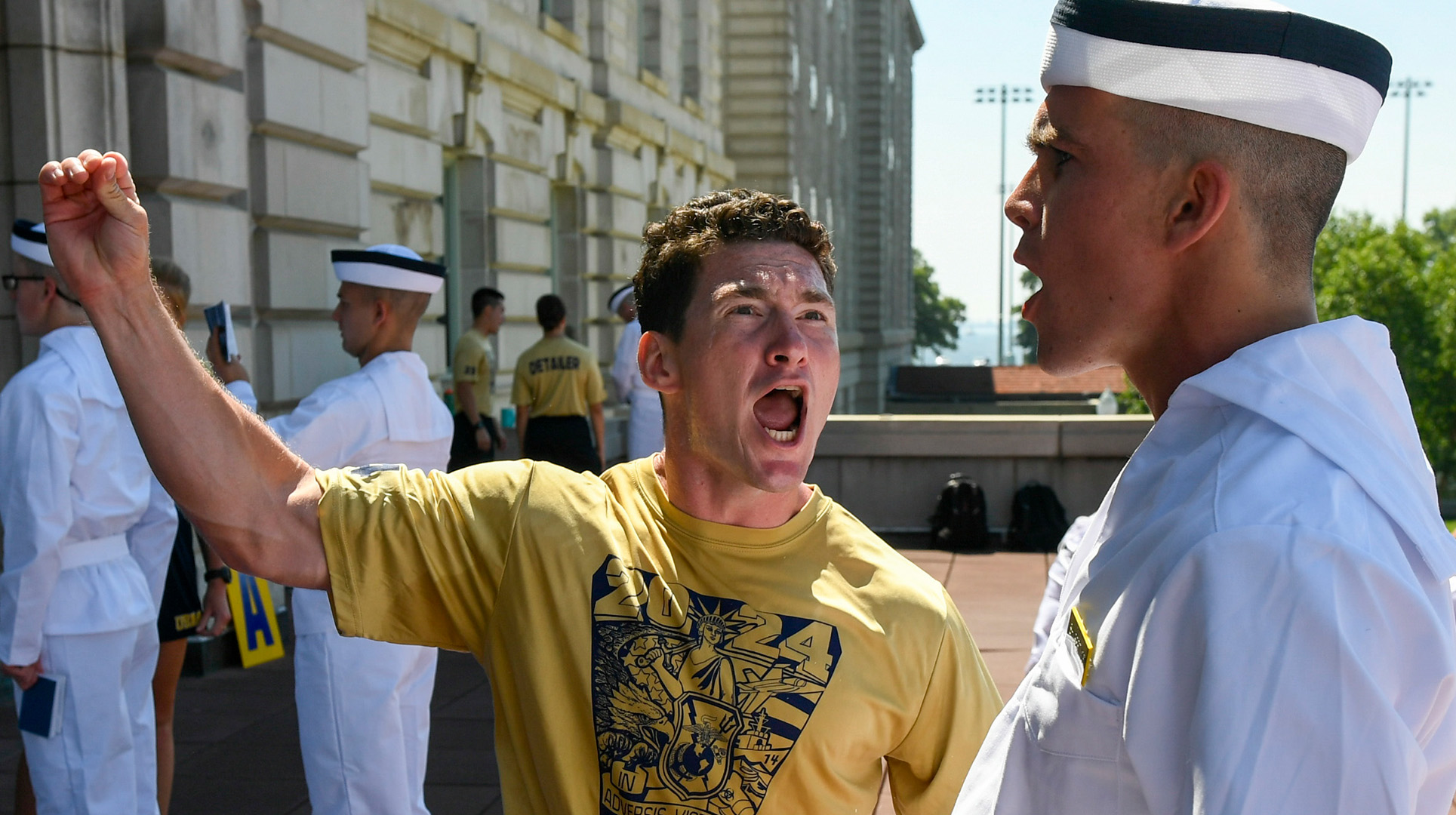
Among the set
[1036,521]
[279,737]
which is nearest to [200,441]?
[279,737]

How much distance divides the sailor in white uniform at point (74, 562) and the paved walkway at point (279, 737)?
103cm

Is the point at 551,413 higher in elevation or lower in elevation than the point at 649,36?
lower

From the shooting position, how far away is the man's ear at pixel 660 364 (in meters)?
2.60

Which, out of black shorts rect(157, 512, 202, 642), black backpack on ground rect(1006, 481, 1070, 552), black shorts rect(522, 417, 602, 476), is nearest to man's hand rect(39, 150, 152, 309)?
black shorts rect(157, 512, 202, 642)

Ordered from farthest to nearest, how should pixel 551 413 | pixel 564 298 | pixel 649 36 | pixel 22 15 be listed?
pixel 649 36 < pixel 564 298 < pixel 551 413 < pixel 22 15

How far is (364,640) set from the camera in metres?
4.84

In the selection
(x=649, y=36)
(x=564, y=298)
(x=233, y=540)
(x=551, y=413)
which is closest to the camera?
(x=233, y=540)

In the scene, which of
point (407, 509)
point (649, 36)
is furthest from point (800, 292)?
point (649, 36)

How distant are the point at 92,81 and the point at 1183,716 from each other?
25.6ft

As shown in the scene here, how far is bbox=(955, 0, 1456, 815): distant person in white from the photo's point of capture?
1126 millimetres

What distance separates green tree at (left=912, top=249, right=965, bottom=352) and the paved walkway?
119m

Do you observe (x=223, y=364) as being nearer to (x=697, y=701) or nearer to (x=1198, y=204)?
(x=697, y=701)

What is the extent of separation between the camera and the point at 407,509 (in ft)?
7.73

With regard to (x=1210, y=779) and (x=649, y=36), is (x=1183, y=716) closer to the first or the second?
(x=1210, y=779)
